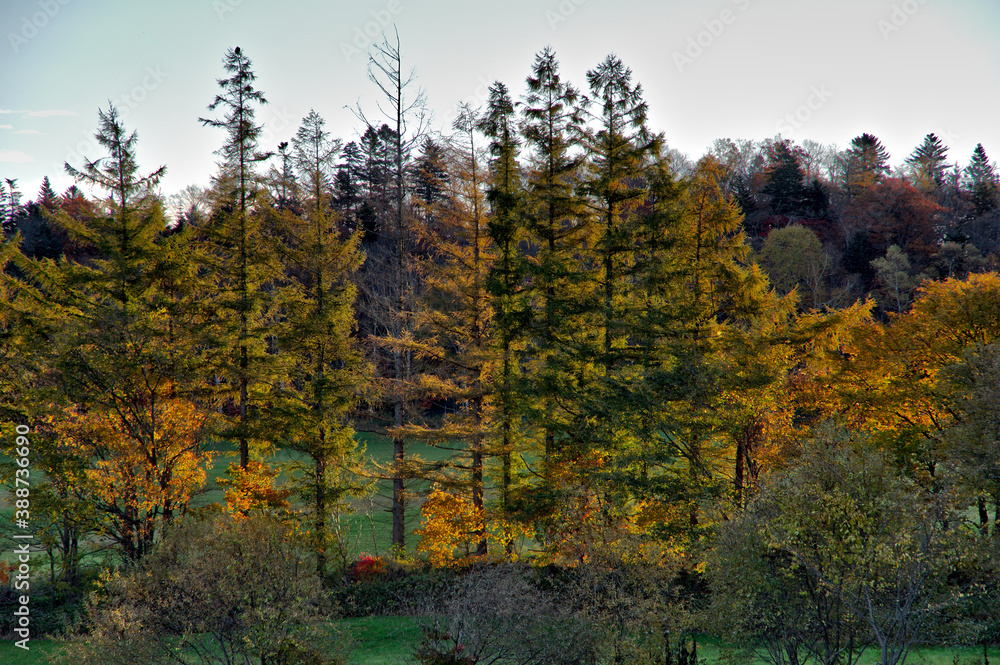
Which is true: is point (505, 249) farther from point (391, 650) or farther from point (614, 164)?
point (391, 650)

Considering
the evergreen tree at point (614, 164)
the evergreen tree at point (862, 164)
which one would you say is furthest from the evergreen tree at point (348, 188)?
the evergreen tree at point (862, 164)

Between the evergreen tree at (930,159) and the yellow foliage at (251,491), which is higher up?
the evergreen tree at (930,159)

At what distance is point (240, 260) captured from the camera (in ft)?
71.4

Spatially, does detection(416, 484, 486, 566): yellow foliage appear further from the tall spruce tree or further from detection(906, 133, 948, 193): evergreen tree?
detection(906, 133, 948, 193): evergreen tree

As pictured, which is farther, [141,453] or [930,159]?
[930,159]

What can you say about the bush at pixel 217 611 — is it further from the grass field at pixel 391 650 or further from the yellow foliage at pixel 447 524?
the yellow foliage at pixel 447 524

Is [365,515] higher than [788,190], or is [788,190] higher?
[788,190]

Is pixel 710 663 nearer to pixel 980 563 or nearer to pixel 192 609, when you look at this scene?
pixel 980 563

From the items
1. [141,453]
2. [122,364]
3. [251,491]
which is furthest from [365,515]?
[122,364]

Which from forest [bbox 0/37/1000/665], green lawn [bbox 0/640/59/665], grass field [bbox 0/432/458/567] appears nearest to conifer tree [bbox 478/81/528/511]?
forest [bbox 0/37/1000/665]

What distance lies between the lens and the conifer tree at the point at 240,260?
21125 millimetres

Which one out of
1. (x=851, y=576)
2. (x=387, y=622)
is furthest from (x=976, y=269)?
(x=387, y=622)

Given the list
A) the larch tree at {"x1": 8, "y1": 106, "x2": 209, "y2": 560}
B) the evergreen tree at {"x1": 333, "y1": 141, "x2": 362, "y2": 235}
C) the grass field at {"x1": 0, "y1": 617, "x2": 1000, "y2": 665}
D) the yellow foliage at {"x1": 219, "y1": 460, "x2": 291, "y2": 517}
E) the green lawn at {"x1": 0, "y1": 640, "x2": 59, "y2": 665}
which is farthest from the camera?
the evergreen tree at {"x1": 333, "y1": 141, "x2": 362, "y2": 235}

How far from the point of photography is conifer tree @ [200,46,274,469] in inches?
832
